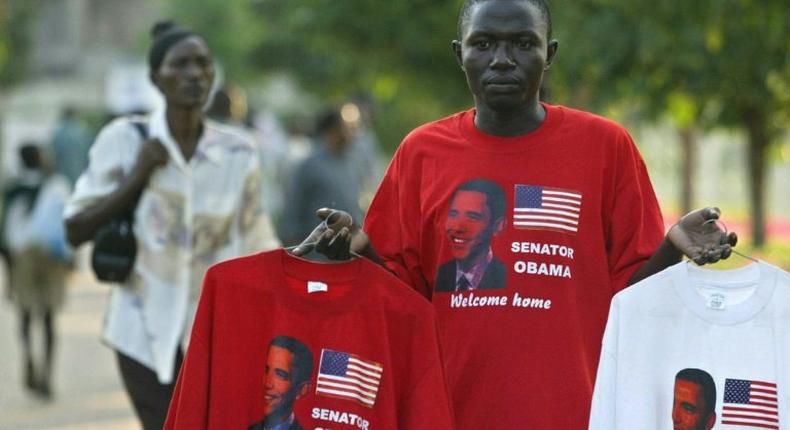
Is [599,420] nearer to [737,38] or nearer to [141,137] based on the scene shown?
[141,137]

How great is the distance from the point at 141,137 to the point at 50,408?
5566 millimetres

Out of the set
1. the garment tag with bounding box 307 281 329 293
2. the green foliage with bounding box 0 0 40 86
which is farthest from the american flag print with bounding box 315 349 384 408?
the green foliage with bounding box 0 0 40 86

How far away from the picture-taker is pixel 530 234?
4434 mm

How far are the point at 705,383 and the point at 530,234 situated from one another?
0.58 meters

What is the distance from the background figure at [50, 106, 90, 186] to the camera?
2334 centimetres

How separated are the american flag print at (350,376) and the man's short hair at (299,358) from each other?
36mm

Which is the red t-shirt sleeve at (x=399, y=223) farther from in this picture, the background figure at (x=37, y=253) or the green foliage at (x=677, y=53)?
the background figure at (x=37, y=253)

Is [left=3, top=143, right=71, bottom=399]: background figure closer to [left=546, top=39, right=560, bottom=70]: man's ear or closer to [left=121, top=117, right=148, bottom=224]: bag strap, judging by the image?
[left=121, top=117, right=148, bottom=224]: bag strap

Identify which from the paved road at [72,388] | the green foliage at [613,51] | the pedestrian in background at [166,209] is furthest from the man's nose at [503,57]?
the paved road at [72,388]

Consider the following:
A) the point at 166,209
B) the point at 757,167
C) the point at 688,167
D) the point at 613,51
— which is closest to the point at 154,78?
the point at 166,209

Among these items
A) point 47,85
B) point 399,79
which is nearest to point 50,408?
point 399,79

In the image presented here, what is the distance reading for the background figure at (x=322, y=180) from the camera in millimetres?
11703

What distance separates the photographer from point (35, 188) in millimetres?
12258

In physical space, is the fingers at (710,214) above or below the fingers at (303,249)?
above
